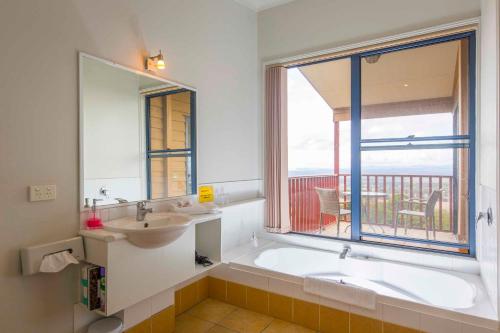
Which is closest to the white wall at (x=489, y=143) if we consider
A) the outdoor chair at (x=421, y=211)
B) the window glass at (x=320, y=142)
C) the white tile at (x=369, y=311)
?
the outdoor chair at (x=421, y=211)

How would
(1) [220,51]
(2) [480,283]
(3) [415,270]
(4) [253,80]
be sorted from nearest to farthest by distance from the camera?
1. (2) [480,283]
2. (3) [415,270]
3. (1) [220,51]
4. (4) [253,80]

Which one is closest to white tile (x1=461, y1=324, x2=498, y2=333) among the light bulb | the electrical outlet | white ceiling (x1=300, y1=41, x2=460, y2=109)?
white ceiling (x1=300, y1=41, x2=460, y2=109)

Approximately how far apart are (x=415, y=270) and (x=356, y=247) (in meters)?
0.56

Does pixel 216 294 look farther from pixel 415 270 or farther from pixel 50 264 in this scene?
pixel 415 270

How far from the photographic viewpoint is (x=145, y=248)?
185 centimetres

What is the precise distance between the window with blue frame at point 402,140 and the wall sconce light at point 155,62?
5.81ft

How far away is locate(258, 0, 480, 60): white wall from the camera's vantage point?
261cm

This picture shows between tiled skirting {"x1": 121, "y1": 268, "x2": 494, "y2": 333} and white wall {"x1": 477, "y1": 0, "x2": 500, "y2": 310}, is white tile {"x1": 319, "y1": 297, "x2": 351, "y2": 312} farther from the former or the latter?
white wall {"x1": 477, "y1": 0, "x2": 500, "y2": 310}

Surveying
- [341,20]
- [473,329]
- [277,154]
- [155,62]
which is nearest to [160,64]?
[155,62]

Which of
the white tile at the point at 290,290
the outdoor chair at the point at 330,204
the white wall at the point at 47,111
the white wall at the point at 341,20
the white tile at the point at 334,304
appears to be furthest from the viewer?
the outdoor chair at the point at 330,204

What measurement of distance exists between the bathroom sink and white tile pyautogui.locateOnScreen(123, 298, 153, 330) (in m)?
0.55

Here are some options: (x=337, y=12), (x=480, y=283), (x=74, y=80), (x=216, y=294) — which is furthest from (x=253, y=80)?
(x=480, y=283)

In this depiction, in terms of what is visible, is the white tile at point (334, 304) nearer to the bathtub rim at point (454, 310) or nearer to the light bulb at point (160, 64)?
the bathtub rim at point (454, 310)

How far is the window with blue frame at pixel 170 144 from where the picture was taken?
2.34 m
